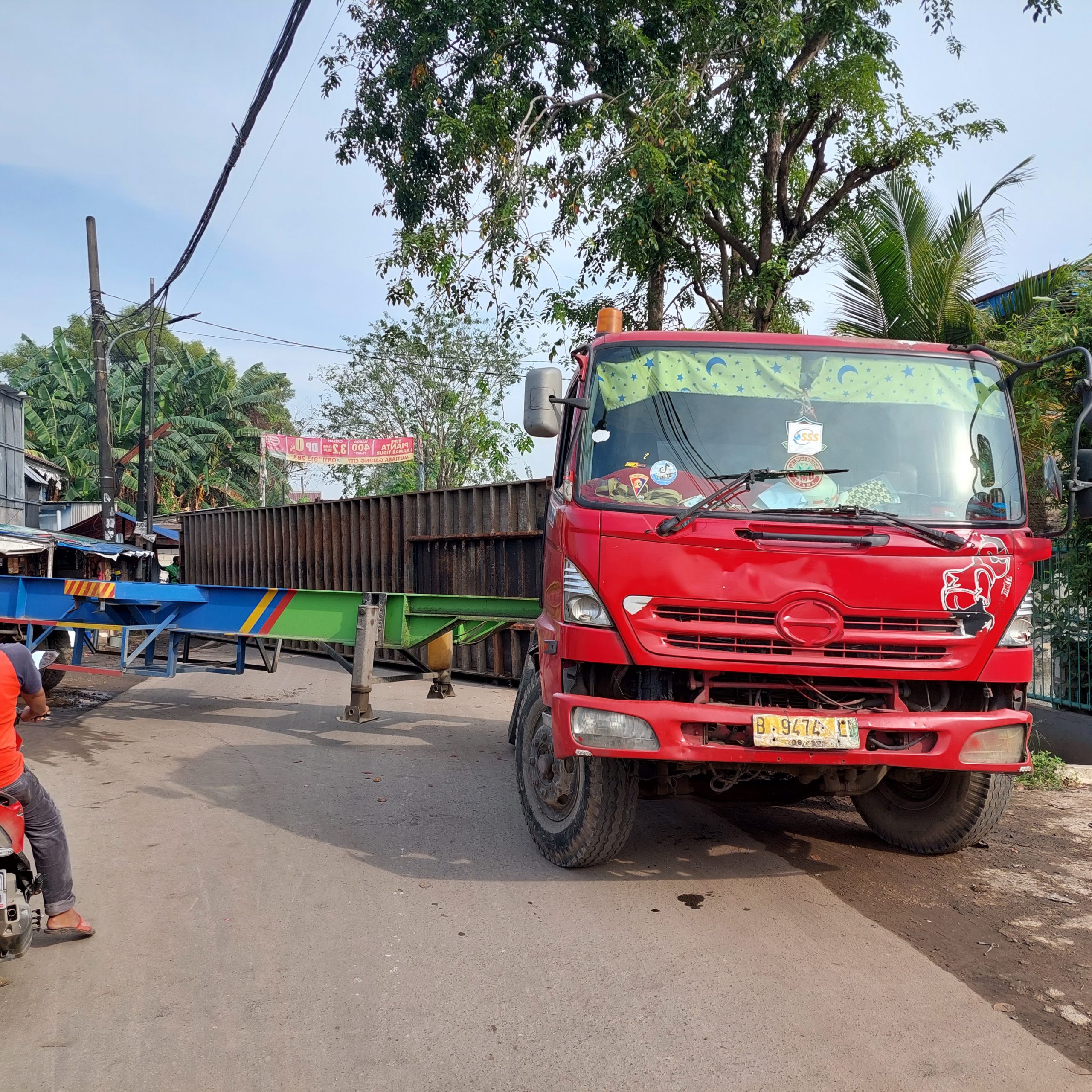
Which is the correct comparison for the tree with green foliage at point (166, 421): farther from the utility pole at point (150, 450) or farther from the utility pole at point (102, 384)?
the utility pole at point (102, 384)

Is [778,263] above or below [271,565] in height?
above

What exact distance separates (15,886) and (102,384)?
1900 cm

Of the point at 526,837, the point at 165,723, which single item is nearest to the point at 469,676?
the point at 165,723

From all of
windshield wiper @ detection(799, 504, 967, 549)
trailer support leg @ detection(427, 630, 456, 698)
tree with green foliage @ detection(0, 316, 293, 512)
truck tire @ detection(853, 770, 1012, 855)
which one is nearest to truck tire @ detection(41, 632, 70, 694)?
trailer support leg @ detection(427, 630, 456, 698)

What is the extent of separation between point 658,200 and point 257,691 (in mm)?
7479

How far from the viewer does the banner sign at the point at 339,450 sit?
30609 millimetres

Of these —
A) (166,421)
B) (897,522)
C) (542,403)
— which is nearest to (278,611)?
(542,403)

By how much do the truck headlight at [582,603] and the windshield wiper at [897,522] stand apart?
3.16 feet

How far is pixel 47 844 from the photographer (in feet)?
12.6

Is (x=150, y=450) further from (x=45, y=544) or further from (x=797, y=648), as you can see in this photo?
(x=797, y=648)

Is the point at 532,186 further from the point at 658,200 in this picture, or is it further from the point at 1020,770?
the point at 1020,770

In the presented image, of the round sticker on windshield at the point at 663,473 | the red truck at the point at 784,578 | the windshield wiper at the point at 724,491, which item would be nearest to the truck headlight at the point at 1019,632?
the red truck at the point at 784,578

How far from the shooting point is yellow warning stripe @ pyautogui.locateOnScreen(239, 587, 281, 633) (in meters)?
9.01

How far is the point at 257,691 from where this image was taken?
11852 millimetres
